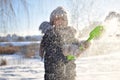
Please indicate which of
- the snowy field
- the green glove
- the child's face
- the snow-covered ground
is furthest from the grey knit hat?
the snow-covered ground

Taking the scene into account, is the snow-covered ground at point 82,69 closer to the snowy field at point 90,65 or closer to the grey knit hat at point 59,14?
the snowy field at point 90,65

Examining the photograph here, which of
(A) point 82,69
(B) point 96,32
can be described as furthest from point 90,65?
(B) point 96,32

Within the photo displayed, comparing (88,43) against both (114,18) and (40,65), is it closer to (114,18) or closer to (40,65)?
(114,18)

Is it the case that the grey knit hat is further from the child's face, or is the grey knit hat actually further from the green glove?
the green glove

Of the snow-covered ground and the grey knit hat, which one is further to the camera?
the snow-covered ground

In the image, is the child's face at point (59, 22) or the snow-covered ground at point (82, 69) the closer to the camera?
the child's face at point (59, 22)

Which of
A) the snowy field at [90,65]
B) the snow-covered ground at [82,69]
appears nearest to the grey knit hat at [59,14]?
the snowy field at [90,65]

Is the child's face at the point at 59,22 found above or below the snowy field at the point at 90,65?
above

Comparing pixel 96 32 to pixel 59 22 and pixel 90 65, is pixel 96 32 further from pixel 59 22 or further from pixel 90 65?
pixel 90 65

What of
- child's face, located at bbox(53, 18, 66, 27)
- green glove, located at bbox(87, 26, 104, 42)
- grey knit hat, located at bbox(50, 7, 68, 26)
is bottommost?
green glove, located at bbox(87, 26, 104, 42)

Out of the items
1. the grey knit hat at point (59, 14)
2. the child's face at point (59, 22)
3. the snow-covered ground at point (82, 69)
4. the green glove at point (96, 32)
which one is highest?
the grey knit hat at point (59, 14)

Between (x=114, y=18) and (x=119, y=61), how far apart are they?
2.20 metres

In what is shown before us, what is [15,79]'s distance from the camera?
5137mm

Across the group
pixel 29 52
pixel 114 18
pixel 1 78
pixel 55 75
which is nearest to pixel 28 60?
pixel 29 52
